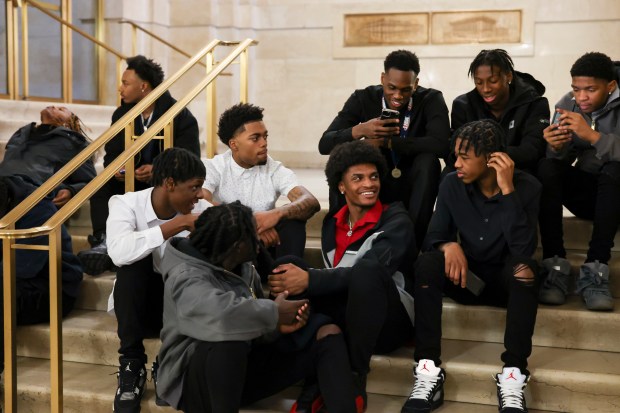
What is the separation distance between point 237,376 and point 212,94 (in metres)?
2.38

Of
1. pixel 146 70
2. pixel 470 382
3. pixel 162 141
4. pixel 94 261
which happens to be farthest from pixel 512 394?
pixel 146 70

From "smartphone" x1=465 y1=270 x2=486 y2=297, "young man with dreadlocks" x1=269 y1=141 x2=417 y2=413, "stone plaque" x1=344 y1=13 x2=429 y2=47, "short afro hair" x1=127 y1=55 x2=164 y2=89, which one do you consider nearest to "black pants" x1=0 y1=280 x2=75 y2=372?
"young man with dreadlocks" x1=269 y1=141 x2=417 y2=413

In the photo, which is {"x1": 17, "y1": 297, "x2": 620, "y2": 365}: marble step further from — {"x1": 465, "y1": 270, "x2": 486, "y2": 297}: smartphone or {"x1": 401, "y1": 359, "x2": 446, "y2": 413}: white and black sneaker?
{"x1": 401, "y1": 359, "x2": 446, "y2": 413}: white and black sneaker

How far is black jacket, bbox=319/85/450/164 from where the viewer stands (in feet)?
11.9

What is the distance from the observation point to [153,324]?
125 inches

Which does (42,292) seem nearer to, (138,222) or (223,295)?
(138,222)

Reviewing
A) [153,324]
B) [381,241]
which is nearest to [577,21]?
[381,241]

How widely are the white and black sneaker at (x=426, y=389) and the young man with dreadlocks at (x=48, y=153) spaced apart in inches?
91.1

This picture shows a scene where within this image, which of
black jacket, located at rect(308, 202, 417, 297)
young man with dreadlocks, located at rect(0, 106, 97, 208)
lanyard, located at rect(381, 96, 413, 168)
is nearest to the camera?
black jacket, located at rect(308, 202, 417, 297)

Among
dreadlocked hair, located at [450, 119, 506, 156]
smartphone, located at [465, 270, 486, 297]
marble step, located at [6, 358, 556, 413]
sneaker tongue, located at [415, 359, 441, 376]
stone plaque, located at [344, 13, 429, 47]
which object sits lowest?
marble step, located at [6, 358, 556, 413]

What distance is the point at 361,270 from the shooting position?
2746 millimetres

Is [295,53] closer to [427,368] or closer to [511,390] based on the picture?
[427,368]

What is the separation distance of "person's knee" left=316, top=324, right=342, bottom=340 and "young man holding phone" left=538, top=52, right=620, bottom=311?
1.08 m

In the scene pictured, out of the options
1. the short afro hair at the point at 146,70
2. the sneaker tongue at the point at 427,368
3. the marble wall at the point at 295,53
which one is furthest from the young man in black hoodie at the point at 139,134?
the marble wall at the point at 295,53
